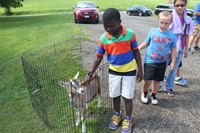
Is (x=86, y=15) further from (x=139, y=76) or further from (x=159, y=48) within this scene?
(x=139, y=76)

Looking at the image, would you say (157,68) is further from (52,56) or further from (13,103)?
(52,56)

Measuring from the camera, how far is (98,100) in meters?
4.52

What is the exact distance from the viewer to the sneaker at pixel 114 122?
3881 mm

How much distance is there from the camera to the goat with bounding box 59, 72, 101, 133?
3.60m

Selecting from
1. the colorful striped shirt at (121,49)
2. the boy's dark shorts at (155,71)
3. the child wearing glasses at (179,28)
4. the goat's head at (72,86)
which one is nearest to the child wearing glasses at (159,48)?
the boy's dark shorts at (155,71)

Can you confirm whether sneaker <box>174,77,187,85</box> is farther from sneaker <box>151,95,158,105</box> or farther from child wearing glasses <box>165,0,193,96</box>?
sneaker <box>151,95,158,105</box>

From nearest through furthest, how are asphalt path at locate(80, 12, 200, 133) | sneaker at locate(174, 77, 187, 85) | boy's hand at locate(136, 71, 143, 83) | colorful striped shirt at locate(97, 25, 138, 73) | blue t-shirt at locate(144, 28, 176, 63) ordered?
colorful striped shirt at locate(97, 25, 138, 73) < boy's hand at locate(136, 71, 143, 83) < asphalt path at locate(80, 12, 200, 133) < blue t-shirt at locate(144, 28, 176, 63) < sneaker at locate(174, 77, 187, 85)

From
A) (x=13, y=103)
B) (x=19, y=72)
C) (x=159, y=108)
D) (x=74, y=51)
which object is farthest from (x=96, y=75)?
(x=74, y=51)

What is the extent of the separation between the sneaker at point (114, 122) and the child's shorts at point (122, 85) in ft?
1.39

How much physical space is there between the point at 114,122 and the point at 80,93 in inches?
29.6

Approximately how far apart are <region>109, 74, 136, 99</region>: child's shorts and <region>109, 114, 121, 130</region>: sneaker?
16.6 inches

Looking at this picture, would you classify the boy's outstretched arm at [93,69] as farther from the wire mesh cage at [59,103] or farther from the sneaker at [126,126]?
the sneaker at [126,126]

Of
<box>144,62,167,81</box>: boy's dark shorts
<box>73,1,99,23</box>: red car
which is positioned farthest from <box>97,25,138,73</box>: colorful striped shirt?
<box>73,1,99,23</box>: red car

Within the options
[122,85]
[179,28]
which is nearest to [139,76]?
[122,85]
